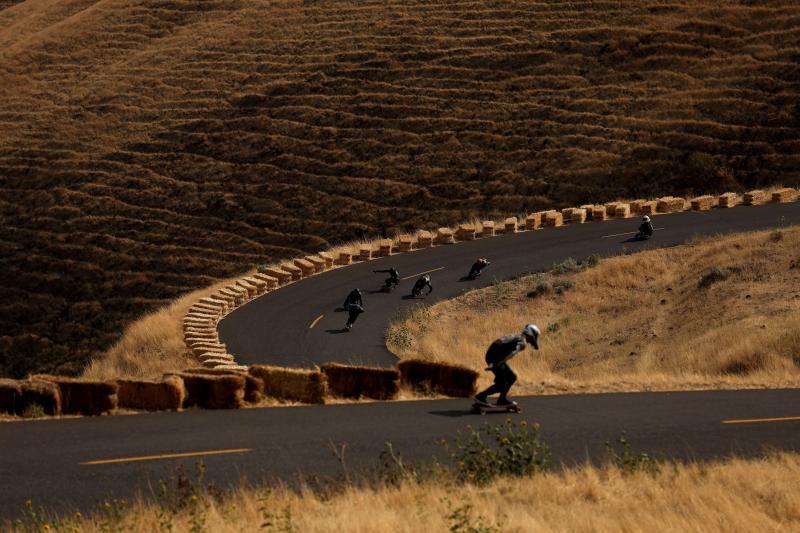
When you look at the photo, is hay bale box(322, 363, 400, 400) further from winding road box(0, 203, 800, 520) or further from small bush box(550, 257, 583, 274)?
small bush box(550, 257, 583, 274)

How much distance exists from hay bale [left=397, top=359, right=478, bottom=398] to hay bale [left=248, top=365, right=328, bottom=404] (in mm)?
1667

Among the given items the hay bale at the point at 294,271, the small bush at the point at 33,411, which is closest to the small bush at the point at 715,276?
the hay bale at the point at 294,271

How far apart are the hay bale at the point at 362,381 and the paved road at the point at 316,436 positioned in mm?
644

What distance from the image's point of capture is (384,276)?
37.4 metres

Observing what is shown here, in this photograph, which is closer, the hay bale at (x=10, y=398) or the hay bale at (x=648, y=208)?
the hay bale at (x=10, y=398)

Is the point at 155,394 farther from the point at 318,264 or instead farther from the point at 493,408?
the point at 318,264

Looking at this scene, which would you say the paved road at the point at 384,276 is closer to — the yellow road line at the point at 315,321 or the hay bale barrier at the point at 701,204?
the yellow road line at the point at 315,321

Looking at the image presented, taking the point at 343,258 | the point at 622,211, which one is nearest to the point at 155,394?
the point at 343,258

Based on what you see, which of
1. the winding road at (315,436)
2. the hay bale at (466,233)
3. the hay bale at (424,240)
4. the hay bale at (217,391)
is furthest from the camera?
the hay bale at (466,233)

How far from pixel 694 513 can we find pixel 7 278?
145ft

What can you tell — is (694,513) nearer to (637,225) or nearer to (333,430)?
(333,430)

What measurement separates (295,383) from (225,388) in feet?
4.26

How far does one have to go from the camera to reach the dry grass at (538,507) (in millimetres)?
11586

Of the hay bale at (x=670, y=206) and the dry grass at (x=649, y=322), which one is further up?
the hay bale at (x=670, y=206)
